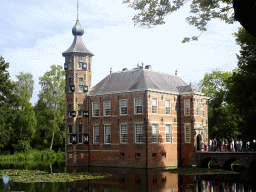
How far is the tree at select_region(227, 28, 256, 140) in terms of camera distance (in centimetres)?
2420

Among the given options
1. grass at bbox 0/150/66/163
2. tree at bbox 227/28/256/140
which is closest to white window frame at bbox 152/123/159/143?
tree at bbox 227/28/256/140

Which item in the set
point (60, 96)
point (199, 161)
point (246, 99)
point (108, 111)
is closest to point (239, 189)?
point (246, 99)

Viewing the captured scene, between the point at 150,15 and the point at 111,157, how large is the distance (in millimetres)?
28158

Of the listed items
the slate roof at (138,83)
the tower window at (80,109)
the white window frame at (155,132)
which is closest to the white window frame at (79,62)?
the slate roof at (138,83)

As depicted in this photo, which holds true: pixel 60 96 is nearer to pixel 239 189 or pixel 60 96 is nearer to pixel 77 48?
pixel 77 48

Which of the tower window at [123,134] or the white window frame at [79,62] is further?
the white window frame at [79,62]

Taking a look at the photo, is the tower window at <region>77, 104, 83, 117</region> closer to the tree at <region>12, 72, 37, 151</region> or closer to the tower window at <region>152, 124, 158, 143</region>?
the tower window at <region>152, 124, 158, 143</region>

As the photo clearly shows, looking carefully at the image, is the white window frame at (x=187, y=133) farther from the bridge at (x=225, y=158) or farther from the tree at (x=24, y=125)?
the tree at (x=24, y=125)

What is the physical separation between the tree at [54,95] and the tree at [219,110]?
19.9 meters

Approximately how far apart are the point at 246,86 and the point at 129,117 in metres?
11.7

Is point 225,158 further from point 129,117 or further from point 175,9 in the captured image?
point 175,9

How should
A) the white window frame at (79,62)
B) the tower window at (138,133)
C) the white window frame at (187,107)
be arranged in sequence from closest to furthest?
the tower window at (138,133) < the white window frame at (187,107) < the white window frame at (79,62)

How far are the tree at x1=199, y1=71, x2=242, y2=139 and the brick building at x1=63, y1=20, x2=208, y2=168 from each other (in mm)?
8878

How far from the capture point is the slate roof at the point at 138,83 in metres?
33.3
